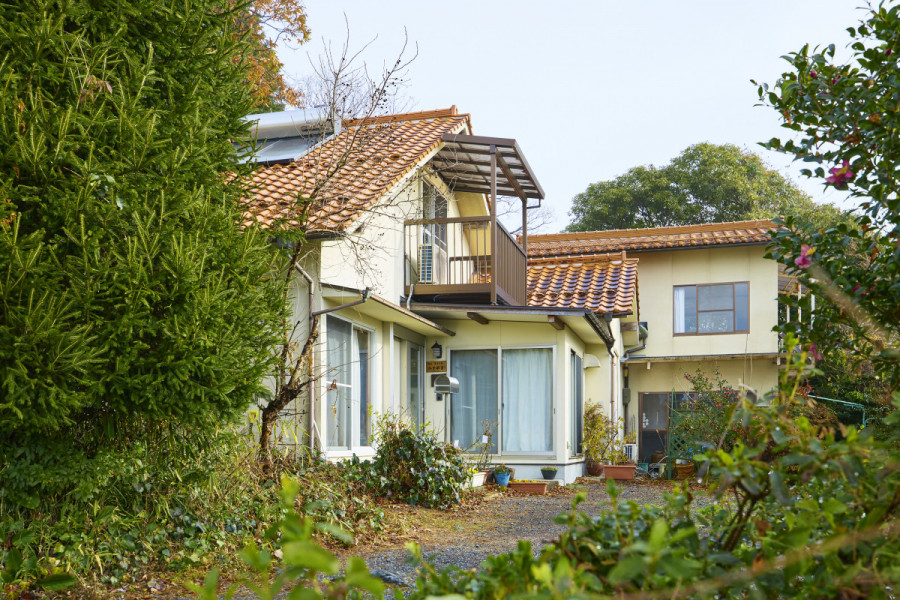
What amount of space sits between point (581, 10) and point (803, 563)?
12399mm

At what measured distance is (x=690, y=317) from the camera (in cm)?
2112

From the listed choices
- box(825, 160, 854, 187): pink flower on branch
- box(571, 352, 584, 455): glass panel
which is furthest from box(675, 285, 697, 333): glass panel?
box(825, 160, 854, 187): pink flower on branch

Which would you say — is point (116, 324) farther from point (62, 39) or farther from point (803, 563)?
A: point (803, 563)

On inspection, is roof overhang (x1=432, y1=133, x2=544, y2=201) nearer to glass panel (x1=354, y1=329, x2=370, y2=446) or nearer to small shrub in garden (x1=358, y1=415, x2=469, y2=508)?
glass panel (x1=354, y1=329, x2=370, y2=446)

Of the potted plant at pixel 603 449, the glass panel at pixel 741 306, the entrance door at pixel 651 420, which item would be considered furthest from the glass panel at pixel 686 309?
the potted plant at pixel 603 449

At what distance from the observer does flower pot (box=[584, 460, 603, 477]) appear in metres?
15.4

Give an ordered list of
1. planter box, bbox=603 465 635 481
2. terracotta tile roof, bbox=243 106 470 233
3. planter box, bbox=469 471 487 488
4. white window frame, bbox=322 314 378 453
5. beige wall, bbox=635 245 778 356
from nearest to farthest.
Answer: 1. terracotta tile roof, bbox=243 106 470 233
2. white window frame, bbox=322 314 378 453
3. planter box, bbox=469 471 487 488
4. planter box, bbox=603 465 635 481
5. beige wall, bbox=635 245 778 356

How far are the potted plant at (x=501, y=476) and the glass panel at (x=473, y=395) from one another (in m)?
0.77

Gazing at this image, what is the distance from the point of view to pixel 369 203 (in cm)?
1004

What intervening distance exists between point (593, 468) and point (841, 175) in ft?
40.9

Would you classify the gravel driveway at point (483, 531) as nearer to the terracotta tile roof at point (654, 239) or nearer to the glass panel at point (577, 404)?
the glass panel at point (577, 404)

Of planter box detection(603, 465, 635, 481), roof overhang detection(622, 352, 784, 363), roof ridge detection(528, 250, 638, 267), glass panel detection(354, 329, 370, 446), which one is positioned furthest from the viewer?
roof overhang detection(622, 352, 784, 363)

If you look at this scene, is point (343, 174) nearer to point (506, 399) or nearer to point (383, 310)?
point (383, 310)

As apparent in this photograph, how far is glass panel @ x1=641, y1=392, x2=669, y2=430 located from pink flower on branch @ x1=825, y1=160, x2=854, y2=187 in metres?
18.1
